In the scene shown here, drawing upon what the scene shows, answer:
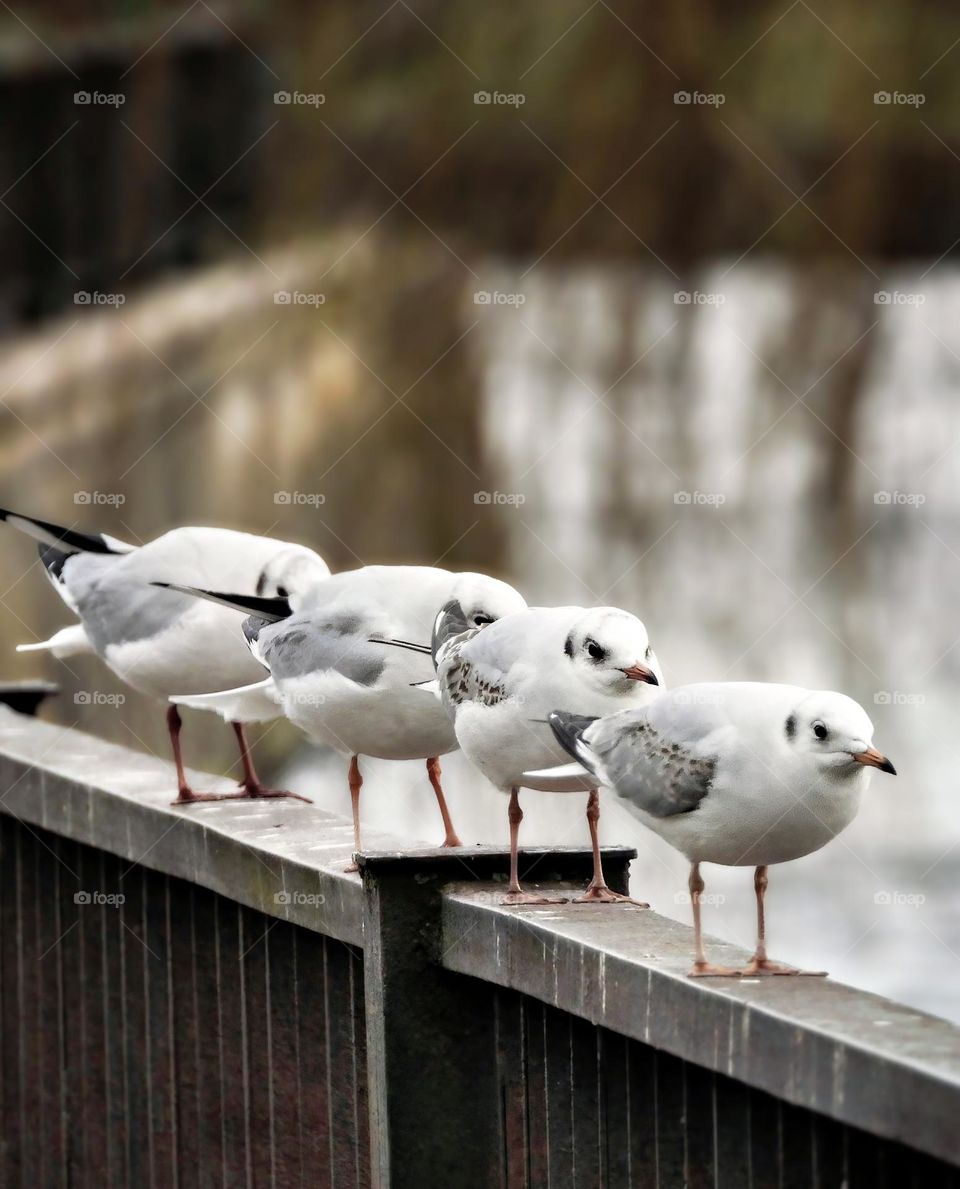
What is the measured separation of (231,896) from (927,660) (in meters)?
3.22

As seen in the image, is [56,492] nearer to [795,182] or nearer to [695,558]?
[695,558]

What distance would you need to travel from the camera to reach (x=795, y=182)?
5270mm

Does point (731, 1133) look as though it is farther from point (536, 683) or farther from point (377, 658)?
point (377, 658)

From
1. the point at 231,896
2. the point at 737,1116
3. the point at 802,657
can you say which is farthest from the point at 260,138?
the point at 737,1116

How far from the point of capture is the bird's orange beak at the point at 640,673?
6.05 feet
